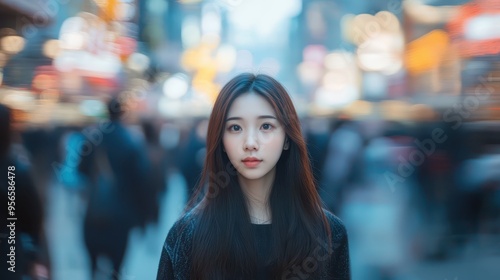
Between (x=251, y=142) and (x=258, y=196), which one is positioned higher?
(x=251, y=142)

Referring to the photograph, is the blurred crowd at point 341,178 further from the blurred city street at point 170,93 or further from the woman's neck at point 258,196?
the woman's neck at point 258,196

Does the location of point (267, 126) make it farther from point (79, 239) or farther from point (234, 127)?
point (79, 239)

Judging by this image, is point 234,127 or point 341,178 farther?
point 341,178

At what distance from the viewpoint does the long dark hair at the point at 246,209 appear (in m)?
1.19

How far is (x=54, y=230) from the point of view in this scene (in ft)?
8.52

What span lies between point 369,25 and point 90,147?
4.61 feet

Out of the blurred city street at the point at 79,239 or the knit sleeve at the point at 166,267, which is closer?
the knit sleeve at the point at 166,267

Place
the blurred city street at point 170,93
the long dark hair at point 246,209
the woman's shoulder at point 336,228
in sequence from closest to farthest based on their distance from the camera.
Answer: the long dark hair at point 246,209
the woman's shoulder at point 336,228
the blurred city street at point 170,93

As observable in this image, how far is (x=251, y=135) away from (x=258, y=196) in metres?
0.16

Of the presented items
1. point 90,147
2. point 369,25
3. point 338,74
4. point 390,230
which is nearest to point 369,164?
point 390,230

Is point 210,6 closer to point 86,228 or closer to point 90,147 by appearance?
point 90,147

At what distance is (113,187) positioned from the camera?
2.61 metres

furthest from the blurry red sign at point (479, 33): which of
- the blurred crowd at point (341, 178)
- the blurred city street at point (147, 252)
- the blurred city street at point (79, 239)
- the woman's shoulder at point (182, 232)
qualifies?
the woman's shoulder at point (182, 232)

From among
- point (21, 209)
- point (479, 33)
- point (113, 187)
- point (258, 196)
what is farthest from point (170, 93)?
point (479, 33)
